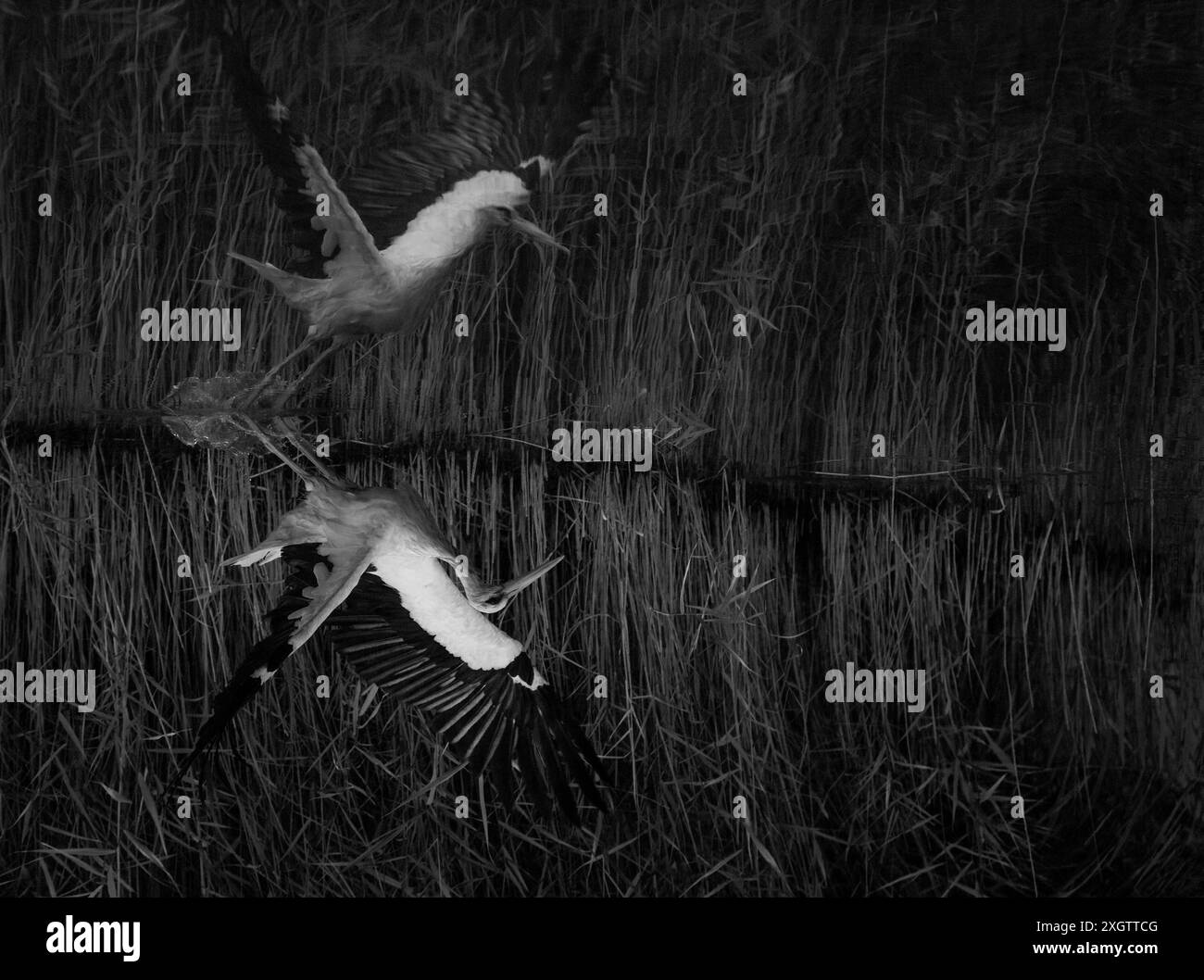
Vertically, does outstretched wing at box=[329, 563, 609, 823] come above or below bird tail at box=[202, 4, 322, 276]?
below

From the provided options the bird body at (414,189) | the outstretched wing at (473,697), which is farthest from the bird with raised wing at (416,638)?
the bird body at (414,189)

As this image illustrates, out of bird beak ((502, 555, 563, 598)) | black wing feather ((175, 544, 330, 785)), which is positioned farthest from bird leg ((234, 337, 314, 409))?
bird beak ((502, 555, 563, 598))

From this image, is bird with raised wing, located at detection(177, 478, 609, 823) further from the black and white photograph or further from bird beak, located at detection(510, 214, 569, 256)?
bird beak, located at detection(510, 214, 569, 256)

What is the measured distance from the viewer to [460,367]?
2.71m

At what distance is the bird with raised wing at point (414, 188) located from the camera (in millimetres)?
2672

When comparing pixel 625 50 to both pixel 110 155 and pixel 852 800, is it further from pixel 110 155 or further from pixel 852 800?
pixel 852 800

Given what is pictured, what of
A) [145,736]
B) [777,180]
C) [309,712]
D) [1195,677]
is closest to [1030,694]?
[1195,677]

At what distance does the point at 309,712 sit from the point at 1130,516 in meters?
1.39

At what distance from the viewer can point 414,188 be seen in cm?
268

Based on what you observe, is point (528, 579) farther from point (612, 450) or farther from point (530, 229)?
point (530, 229)

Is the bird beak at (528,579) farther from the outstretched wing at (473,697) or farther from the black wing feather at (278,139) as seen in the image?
the black wing feather at (278,139)

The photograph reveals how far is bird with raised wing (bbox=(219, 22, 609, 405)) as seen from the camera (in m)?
2.67

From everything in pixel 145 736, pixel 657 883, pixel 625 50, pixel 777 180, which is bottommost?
pixel 657 883

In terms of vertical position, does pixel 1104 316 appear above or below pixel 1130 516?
above
